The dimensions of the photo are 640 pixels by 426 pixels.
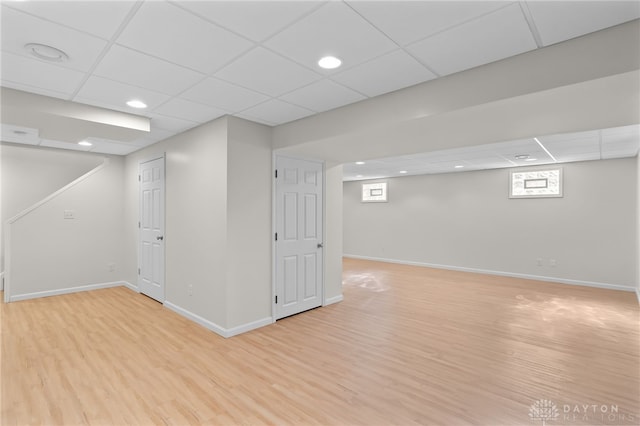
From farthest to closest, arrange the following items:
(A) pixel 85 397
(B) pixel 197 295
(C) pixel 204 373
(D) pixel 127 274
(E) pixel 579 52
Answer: (D) pixel 127 274
(B) pixel 197 295
(C) pixel 204 373
(A) pixel 85 397
(E) pixel 579 52

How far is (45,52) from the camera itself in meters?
2.23

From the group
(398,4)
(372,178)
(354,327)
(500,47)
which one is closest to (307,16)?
(398,4)

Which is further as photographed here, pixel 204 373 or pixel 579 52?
pixel 204 373

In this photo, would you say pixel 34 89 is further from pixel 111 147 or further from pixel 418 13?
pixel 418 13

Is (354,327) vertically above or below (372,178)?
below

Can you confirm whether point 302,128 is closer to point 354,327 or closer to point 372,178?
point 354,327

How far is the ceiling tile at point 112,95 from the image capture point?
280 cm

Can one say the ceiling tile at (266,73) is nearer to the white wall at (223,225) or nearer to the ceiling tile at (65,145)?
the white wall at (223,225)

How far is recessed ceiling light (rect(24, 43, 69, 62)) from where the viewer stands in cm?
215

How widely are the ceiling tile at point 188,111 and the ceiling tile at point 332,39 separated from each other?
149 centimetres

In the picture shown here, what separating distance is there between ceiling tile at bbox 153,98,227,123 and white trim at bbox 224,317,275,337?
247 cm

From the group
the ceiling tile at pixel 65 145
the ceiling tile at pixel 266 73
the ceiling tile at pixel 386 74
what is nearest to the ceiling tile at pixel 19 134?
the ceiling tile at pixel 65 145

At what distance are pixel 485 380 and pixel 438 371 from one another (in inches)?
14.7

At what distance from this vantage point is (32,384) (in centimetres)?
259
